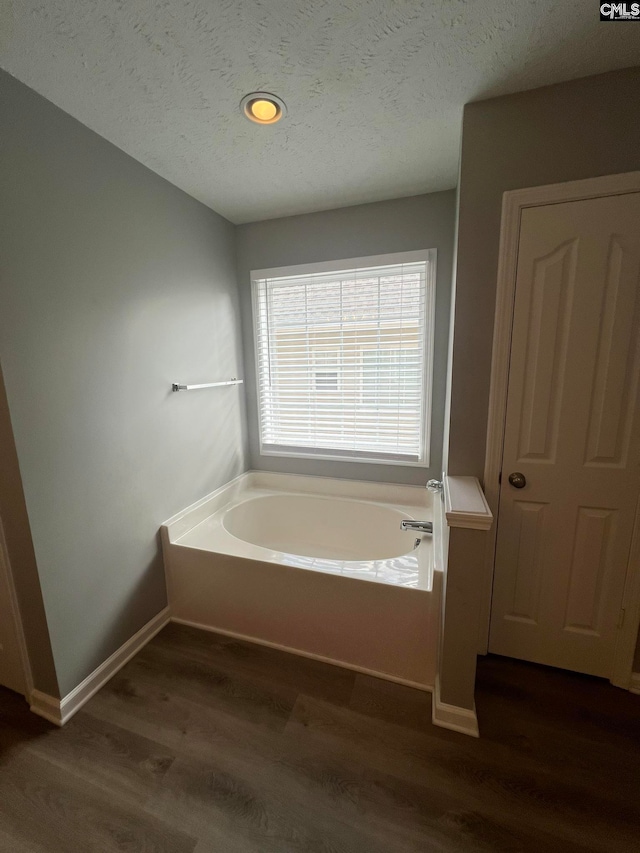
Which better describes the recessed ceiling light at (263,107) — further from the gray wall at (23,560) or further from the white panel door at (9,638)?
the white panel door at (9,638)

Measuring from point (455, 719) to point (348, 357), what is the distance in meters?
1.96

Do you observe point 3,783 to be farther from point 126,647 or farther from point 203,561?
point 203,561

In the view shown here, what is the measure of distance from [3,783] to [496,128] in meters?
2.97

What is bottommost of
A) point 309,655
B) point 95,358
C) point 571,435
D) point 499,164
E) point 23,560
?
point 309,655

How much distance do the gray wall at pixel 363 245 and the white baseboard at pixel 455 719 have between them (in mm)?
1240

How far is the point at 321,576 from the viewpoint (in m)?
1.55

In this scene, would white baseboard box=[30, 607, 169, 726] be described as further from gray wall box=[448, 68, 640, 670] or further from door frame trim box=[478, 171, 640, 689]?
gray wall box=[448, 68, 640, 670]

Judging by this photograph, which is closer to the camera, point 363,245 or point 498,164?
point 498,164

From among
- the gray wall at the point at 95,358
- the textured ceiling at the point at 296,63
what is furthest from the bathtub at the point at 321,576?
the textured ceiling at the point at 296,63

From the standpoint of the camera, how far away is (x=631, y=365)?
1.27 m

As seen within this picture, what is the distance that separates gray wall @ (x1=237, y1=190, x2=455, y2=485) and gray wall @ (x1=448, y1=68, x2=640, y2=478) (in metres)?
Answer: 0.69

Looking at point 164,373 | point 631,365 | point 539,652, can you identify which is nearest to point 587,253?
point 631,365

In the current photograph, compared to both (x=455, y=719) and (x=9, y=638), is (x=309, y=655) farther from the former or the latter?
(x=9, y=638)

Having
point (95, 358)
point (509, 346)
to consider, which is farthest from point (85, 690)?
point (509, 346)
